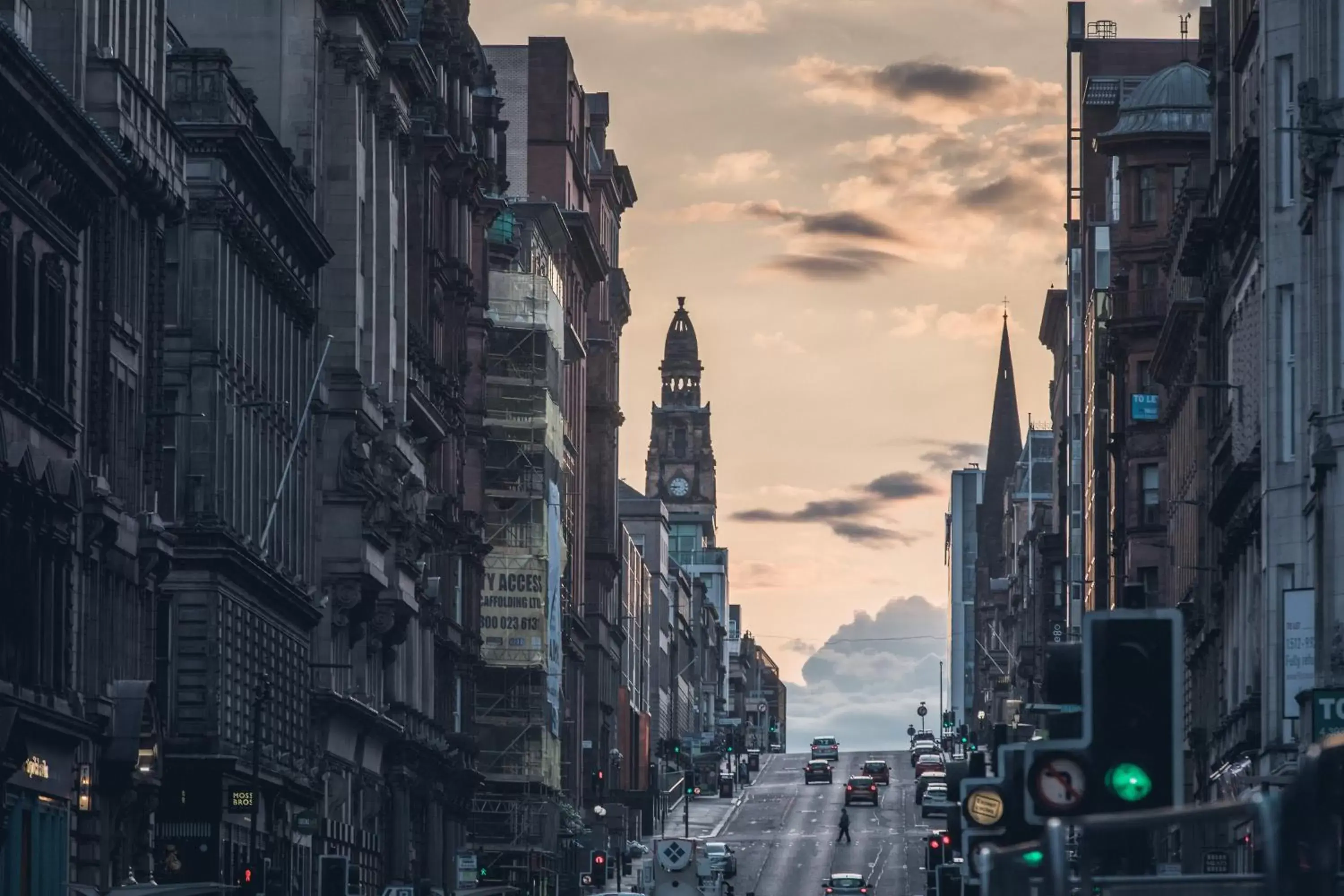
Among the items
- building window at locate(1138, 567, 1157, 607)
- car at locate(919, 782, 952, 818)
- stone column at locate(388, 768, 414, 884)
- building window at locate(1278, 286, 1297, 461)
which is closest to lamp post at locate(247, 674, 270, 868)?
building window at locate(1278, 286, 1297, 461)

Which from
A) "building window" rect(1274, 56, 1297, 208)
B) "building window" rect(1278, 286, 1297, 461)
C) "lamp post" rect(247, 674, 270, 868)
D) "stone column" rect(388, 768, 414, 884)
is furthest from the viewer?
"stone column" rect(388, 768, 414, 884)

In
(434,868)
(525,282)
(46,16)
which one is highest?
(525,282)

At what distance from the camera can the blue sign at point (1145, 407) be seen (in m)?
106

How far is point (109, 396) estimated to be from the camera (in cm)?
5956

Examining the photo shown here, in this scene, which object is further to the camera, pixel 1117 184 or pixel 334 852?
pixel 1117 184

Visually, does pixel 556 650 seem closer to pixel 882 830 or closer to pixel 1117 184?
pixel 882 830

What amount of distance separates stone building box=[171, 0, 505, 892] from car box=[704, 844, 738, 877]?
9.93 metres

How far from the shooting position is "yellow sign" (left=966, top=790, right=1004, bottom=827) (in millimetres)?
24250

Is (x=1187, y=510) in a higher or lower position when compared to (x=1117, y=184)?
lower

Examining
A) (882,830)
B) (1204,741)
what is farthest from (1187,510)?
(882,830)

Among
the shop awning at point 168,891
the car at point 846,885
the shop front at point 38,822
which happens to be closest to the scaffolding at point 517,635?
the car at point 846,885

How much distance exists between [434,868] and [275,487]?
2989 cm

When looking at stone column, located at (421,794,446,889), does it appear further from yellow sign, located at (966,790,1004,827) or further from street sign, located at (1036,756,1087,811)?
street sign, located at (1036,756,1087,811)

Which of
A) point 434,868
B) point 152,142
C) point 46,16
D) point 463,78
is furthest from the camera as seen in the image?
point 463,78
